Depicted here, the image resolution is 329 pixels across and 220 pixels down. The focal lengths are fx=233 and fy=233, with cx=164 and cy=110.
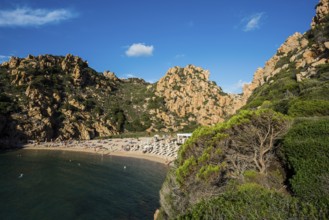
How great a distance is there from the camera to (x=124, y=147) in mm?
71375

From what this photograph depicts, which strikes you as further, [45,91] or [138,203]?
[45,91]

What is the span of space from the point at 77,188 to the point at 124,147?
38.3 metres

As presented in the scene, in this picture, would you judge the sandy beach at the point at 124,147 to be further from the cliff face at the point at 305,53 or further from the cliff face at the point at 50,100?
the cliff face at the point at 305,53

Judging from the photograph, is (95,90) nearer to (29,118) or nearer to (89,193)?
(29,118)

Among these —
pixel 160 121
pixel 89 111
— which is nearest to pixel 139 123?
pixel 160 121

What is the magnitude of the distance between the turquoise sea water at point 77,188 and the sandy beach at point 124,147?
10484 millimetres

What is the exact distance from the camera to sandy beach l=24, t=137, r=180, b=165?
6375cm

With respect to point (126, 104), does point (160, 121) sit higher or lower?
lower

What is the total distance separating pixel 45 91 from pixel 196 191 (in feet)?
298

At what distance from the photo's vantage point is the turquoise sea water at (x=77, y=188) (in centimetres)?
2423

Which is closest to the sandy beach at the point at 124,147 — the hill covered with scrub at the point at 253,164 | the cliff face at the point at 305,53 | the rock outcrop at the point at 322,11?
the cliff face at the point at 305,53

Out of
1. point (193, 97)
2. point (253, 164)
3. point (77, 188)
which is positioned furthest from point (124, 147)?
point (253, 164)

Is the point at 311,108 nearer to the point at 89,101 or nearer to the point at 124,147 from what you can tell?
the point at 124,147

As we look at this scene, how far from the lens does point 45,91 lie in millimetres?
89812
